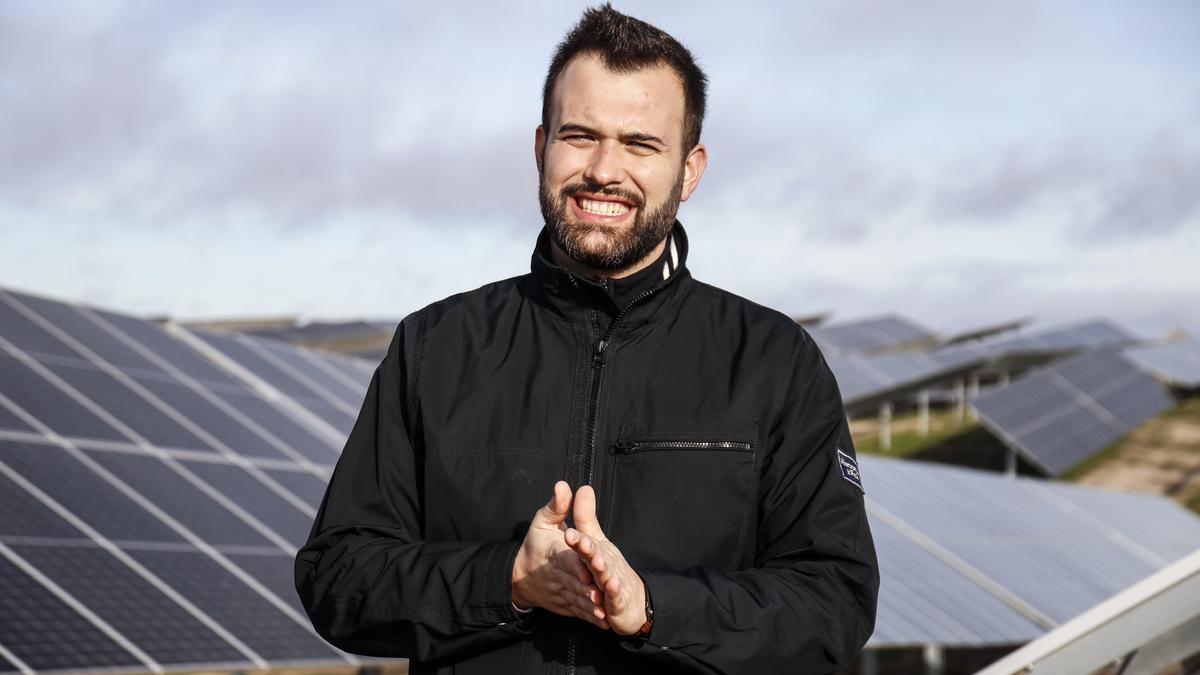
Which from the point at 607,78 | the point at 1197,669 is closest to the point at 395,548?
the point at 607,78

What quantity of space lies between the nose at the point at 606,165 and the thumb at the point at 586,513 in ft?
Answer: 2.29

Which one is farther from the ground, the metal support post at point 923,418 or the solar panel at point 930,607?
the solar panel at point 930,607

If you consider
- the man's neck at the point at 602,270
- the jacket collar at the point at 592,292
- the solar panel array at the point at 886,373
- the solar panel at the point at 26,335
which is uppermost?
the man's neck at the point at 602,270

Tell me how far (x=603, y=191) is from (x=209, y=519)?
24.6ft

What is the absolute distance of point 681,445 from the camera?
2836mm

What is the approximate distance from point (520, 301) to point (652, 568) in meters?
0.68

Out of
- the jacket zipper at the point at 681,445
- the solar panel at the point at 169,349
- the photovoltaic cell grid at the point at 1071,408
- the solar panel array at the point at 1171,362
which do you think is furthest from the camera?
the solar panel array at the point at 1171,362

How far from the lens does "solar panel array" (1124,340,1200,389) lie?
35.6 m

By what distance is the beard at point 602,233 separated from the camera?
9.58ft

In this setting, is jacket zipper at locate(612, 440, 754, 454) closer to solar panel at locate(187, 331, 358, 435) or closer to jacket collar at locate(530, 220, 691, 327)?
jacket collar at locate(530, 220, 691, 327)

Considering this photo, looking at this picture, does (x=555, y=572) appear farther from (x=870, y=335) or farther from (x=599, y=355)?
(x=870, y=335)

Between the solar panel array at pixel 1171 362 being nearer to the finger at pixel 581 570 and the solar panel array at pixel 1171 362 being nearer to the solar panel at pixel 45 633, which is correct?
the solar panel at pixel 45 633

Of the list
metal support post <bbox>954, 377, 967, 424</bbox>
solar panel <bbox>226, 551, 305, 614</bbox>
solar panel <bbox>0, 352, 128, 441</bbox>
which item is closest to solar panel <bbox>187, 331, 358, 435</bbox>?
solar panel <bbox>0, 352, 128, 441</bbox>

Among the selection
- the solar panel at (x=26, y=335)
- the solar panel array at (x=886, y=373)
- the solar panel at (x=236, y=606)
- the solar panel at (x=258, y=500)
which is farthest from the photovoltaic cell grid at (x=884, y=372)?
the solar panel at (x=236, y=606)
